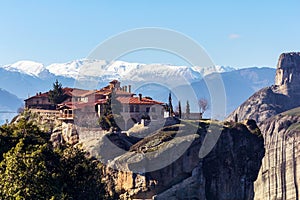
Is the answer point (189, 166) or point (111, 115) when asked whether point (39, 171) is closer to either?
point (189, 166)

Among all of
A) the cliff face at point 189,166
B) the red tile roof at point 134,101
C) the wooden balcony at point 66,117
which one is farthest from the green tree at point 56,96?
the cliff face at point 189,166

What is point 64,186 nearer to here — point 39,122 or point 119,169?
point 119,169

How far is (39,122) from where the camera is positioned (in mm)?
73375

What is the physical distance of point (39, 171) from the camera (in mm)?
36281

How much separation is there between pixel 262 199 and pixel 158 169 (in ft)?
482

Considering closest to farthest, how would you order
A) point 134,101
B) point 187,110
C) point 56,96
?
point 134,101, point 187,110, point 56,96

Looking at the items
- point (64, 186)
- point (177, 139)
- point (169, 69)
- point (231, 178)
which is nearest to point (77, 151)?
point (64, 186)

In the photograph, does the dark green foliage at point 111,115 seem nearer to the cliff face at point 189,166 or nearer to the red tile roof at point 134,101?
the red tile roof at point 134,101

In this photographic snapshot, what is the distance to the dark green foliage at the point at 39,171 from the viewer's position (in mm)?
35625

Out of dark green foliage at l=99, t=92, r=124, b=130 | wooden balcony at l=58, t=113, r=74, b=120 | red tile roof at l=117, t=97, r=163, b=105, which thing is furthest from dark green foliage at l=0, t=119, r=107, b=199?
red tile roof at l=117, t=97, r=163, b=105

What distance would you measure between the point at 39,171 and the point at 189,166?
88.9ft

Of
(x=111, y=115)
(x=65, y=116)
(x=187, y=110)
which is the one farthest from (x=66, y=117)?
(x=187, y=110)

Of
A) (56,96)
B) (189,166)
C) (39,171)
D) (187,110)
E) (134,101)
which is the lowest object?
(189,166)

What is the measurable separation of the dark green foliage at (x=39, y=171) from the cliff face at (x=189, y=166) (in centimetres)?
1162
